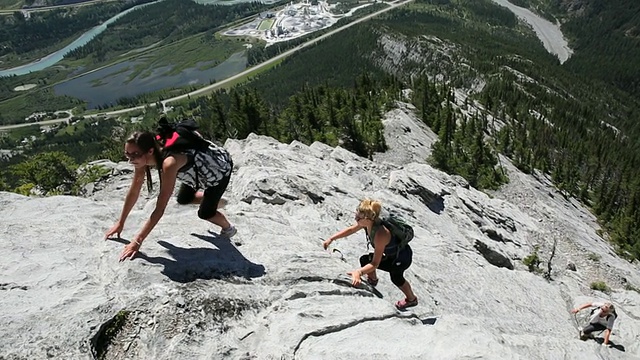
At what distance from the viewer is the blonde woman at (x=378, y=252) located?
11.0 m

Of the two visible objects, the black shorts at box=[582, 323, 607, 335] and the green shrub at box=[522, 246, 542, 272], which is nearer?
the black shorts at box=[582, 323, 607, 335]

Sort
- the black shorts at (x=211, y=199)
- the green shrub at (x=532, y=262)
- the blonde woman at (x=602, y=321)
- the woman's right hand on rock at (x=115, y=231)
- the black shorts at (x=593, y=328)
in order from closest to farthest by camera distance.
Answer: the woman's right hand on rock at (x=115, y=231) < the black shorts at (x=211, y=199) < the blonde woman at (x=602, y=321) < the black shorts at (x=593, y=328) < the green shrub at (x=532, y=262)

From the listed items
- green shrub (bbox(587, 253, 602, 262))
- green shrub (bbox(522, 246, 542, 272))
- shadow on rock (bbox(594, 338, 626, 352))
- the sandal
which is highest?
the sandal

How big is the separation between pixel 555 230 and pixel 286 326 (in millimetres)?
47107

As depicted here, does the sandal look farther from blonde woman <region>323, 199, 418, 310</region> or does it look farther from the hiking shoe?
the hiking shoe

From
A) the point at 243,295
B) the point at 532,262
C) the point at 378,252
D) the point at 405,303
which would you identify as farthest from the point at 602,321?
the point at 243,295

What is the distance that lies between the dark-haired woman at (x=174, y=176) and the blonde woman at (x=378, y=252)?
3.67 metres

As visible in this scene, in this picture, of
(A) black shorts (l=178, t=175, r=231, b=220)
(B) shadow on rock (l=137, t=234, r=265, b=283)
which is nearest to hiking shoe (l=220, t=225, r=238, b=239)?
(B) shadow on rock (l=137, t=234, r=265, b=283)

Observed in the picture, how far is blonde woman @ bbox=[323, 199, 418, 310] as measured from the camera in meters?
11.0

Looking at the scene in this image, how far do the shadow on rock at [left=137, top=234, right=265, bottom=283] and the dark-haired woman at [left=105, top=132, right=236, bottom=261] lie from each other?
25.9 inches

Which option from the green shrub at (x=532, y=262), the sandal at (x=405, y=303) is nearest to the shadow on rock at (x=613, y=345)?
the green shrub at (x=532, y=262)

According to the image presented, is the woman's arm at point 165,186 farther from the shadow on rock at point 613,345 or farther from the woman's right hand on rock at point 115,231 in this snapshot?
the shadow on rock at point 613,345

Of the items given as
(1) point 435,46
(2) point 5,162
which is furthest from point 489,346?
(2) point 5,162

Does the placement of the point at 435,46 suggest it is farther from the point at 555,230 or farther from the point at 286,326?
the point at 286,326
